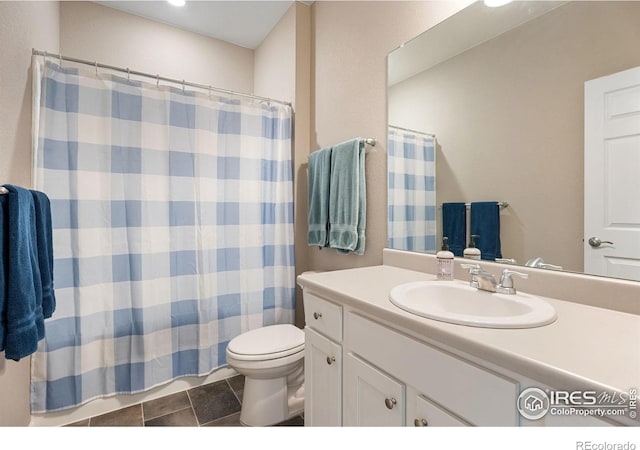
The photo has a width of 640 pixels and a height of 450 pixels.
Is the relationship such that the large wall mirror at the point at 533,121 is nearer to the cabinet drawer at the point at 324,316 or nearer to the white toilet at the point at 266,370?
the cabinet drawer at the point at 324,316

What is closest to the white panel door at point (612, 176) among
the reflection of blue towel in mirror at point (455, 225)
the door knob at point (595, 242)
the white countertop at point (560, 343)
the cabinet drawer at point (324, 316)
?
the door knob at point (595, 242)

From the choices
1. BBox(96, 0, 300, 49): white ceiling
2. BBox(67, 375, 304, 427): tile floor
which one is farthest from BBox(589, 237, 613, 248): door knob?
BBox(96, 0, 300, 49): white ceiling

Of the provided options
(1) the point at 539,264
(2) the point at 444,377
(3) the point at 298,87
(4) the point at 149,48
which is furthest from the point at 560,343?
(4) the point at 149,48

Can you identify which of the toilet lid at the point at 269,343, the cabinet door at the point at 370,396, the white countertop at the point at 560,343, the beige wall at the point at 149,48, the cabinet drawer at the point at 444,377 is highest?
the beige wall at the point at 149,48

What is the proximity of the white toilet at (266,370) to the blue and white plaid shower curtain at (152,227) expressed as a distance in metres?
0.47

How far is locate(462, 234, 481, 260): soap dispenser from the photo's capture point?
3.91 feet

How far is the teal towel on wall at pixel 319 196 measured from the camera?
6.15 ft

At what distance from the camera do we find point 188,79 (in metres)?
2.50

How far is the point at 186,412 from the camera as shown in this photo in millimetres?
1648

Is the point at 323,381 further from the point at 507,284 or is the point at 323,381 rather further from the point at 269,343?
the point at 507,284

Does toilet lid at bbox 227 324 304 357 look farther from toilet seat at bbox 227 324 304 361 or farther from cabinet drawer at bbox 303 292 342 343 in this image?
cabinet drawer at bbox 303 292 342 343

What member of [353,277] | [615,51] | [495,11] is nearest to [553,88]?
[615,51]

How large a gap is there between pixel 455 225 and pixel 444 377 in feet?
2.41

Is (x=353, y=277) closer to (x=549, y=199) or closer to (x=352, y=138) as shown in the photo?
(x=549, y=199)
